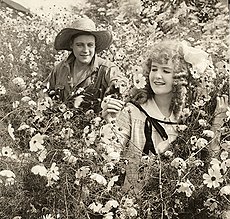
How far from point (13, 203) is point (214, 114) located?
879mm

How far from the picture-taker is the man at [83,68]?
3.45 meters

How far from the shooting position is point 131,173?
7.93ft

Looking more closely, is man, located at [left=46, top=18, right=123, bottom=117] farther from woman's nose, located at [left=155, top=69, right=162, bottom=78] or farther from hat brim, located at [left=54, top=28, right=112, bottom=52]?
woman's nose, located at [left=155, top=69, right=162, bottom=78]

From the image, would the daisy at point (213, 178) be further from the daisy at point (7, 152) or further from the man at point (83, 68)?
the man at point (83, 68)

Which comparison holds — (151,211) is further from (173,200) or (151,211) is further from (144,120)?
(144,120)

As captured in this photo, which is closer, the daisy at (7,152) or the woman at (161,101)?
the daisy at (7,152)

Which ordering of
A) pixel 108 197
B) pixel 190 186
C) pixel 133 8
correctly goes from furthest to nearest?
pixel 133 8
pixel 108 197
pixel 190 186

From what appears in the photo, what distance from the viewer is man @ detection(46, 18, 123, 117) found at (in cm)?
345

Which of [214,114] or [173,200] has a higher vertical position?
[214,114]

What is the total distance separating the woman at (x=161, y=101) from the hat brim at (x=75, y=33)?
991mm

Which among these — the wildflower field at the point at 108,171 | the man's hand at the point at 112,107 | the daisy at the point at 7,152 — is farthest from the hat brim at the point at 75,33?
the daisy at the point at 7,152

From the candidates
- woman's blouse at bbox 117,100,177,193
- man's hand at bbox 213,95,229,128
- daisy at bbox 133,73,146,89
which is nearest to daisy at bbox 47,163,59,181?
woman's blouse at bbox 117,100,177,193

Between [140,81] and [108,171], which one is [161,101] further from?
[108,171]

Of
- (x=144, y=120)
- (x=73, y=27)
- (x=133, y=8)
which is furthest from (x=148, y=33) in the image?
(x=144, y=120)
